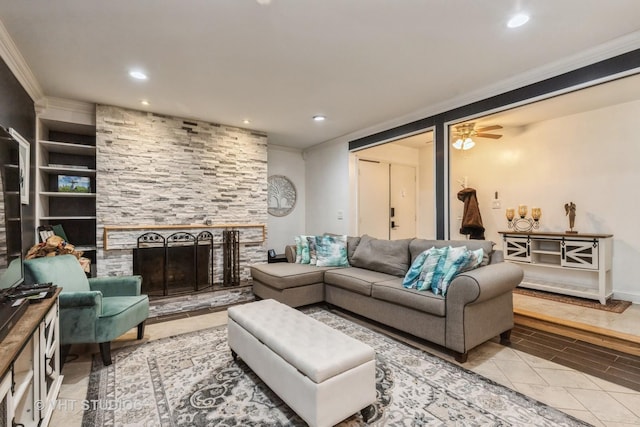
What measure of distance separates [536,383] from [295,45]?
121 inches

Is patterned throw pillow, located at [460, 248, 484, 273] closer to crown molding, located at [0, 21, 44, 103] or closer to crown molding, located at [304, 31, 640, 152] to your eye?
crown molding, located at [304, 31, 640, 152]

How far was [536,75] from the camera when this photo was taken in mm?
2922

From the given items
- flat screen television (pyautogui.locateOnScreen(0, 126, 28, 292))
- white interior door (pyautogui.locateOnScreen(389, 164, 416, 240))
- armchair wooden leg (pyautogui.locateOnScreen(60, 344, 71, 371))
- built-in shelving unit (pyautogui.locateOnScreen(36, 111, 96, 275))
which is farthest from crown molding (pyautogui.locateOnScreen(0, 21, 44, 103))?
white interior door (pyautogui.locateOnScreen(389, 164, 416, 240))

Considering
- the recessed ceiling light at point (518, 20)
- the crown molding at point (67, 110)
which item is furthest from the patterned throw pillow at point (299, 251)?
the recessed ceiling light at point (518, 20)

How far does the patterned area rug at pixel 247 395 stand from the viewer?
5.59 ft

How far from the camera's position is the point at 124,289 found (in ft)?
9.43

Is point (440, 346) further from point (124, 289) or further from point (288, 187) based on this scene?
point (288, 187)

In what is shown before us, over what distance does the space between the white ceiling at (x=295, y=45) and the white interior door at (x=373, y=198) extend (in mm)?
1930

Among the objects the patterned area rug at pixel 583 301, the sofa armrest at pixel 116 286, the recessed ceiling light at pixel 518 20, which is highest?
the recessed ceiling light at pixel 518 20

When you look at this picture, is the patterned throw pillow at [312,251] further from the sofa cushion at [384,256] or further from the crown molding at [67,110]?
the crown molding at [67,110]

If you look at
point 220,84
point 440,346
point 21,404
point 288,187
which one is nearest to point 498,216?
point 440,346

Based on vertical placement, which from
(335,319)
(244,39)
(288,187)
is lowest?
(335,319)

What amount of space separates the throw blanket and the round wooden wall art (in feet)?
10.5

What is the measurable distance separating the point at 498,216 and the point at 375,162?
231 cm
